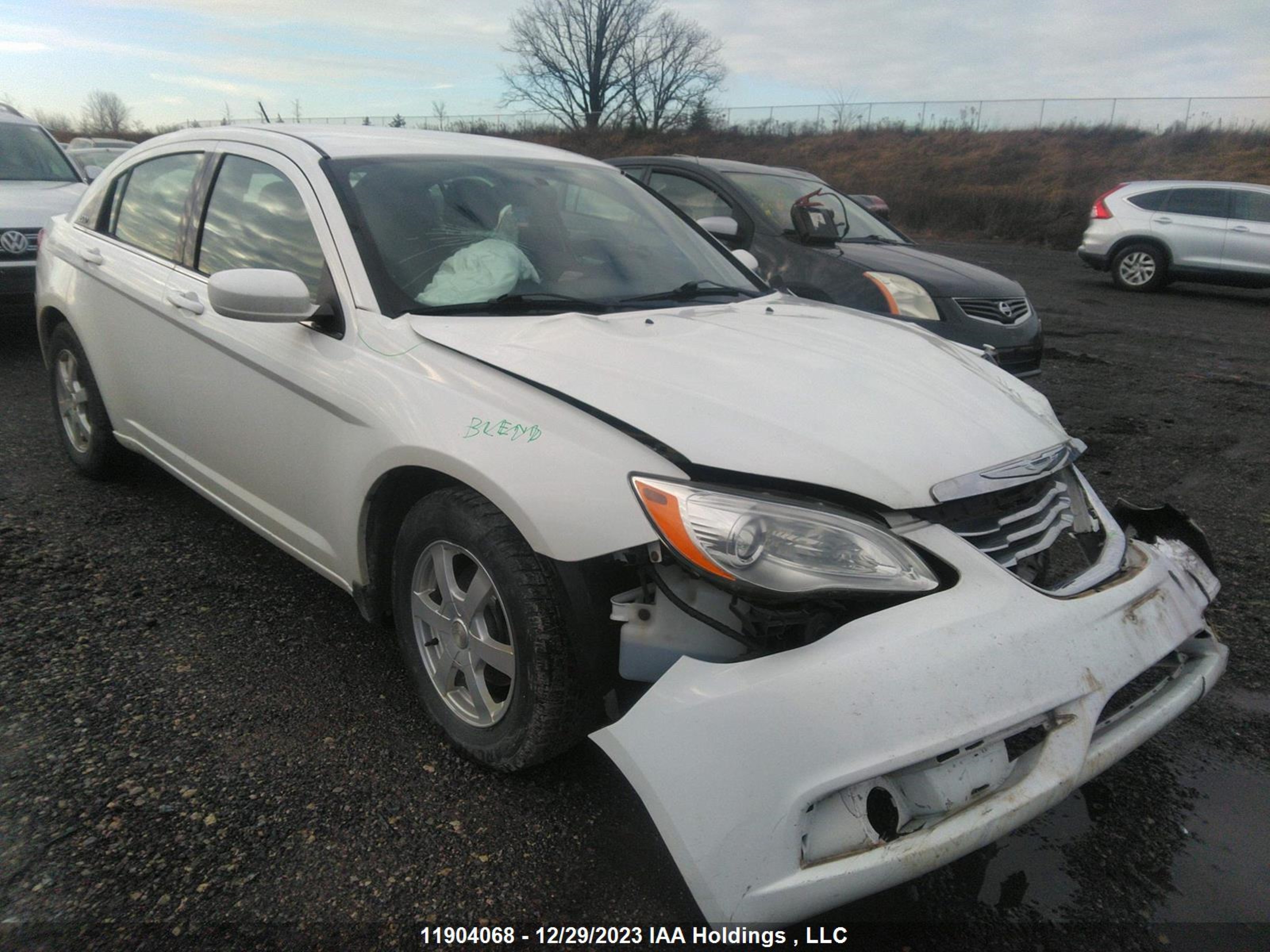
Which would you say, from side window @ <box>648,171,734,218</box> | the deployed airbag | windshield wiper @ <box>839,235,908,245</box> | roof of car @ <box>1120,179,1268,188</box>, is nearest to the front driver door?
the deployed airbag

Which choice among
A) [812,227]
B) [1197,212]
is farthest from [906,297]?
[1197,212]

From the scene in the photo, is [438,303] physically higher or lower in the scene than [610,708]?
higher

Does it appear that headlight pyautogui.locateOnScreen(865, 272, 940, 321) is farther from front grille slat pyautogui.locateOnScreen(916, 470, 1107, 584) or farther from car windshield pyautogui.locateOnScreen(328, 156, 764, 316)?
front grille slat pyautogui.locateOnScreen(916, 470, 1107, 584)

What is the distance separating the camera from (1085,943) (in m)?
1.85

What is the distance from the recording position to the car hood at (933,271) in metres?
5.83

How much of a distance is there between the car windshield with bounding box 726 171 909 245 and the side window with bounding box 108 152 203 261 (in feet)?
13.0

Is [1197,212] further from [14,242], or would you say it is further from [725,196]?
[14,242]

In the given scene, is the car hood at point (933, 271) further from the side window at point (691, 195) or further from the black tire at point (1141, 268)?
the black tire at point (1141, 268)

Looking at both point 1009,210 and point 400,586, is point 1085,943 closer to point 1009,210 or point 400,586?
point 400,586

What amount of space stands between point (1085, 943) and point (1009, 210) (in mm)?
24867

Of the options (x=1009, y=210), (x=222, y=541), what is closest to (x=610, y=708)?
(x=222, y=541)

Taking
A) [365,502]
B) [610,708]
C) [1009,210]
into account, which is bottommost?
[1009,210]

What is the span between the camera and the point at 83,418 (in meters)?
4.08

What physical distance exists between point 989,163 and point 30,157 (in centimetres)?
3431
